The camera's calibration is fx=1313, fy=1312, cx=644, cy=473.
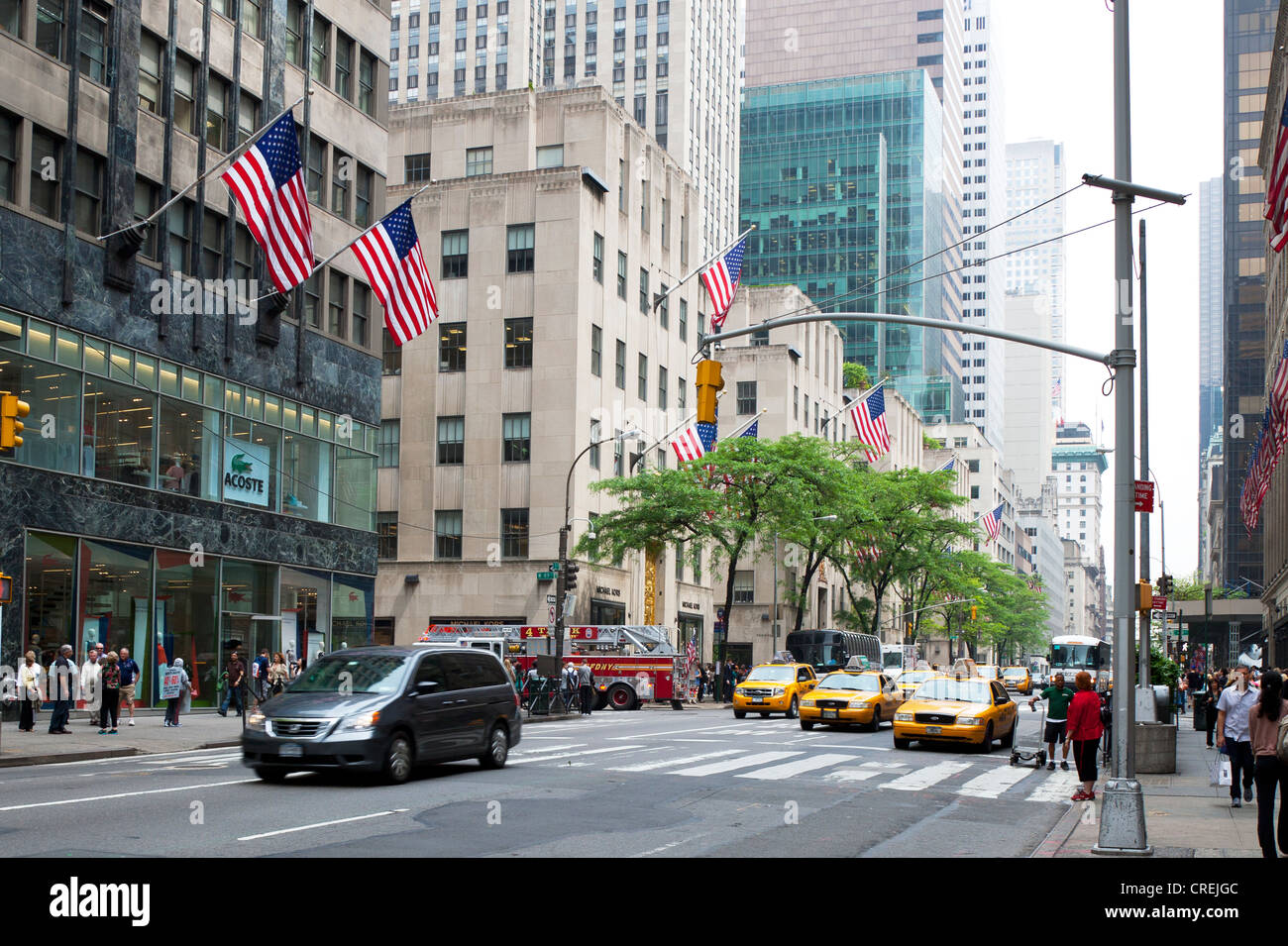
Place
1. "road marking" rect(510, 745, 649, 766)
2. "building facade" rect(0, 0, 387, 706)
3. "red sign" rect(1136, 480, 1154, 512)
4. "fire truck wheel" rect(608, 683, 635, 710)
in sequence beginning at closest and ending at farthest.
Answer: "red sign" rect(1136, 480, 1154, 512)
"road marking" rect(510, 745, 649, 766)
"building facade" rect(0, 0, 387, 706)
"fire truck wheel" rect(608, 683, 635, 710)

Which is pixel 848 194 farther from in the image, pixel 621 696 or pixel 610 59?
pixel 621 696

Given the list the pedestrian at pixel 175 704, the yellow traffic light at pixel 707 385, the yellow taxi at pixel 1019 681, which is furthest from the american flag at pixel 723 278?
the yellow taxi at pixel 1019 681

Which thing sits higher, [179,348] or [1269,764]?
[179,348]

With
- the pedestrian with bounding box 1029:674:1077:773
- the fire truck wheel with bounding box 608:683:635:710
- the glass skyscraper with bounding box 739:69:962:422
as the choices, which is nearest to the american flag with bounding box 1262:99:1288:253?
the pedestrian with bounding box 1029:674:1077:773

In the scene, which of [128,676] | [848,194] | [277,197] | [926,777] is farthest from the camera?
[848,194]

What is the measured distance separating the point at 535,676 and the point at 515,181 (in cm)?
2611

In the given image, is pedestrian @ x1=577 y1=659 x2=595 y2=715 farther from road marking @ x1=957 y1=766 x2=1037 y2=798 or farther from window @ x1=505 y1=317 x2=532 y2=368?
road marking @ x1=957 y1=766 x2=1037 y2=798

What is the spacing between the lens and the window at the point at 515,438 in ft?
184

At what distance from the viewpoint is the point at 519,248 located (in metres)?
57.3

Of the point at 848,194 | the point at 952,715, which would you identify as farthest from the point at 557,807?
the point at 848,194

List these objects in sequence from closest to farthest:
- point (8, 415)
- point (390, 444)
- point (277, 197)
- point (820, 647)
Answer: point (8, 415)
point (277, 197)
point (390, 444)
point (820, 647)

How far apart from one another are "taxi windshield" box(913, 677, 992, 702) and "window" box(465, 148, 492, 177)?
135 ft

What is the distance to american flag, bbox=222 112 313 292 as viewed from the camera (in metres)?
27.1

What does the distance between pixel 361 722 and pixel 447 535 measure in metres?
41.3
